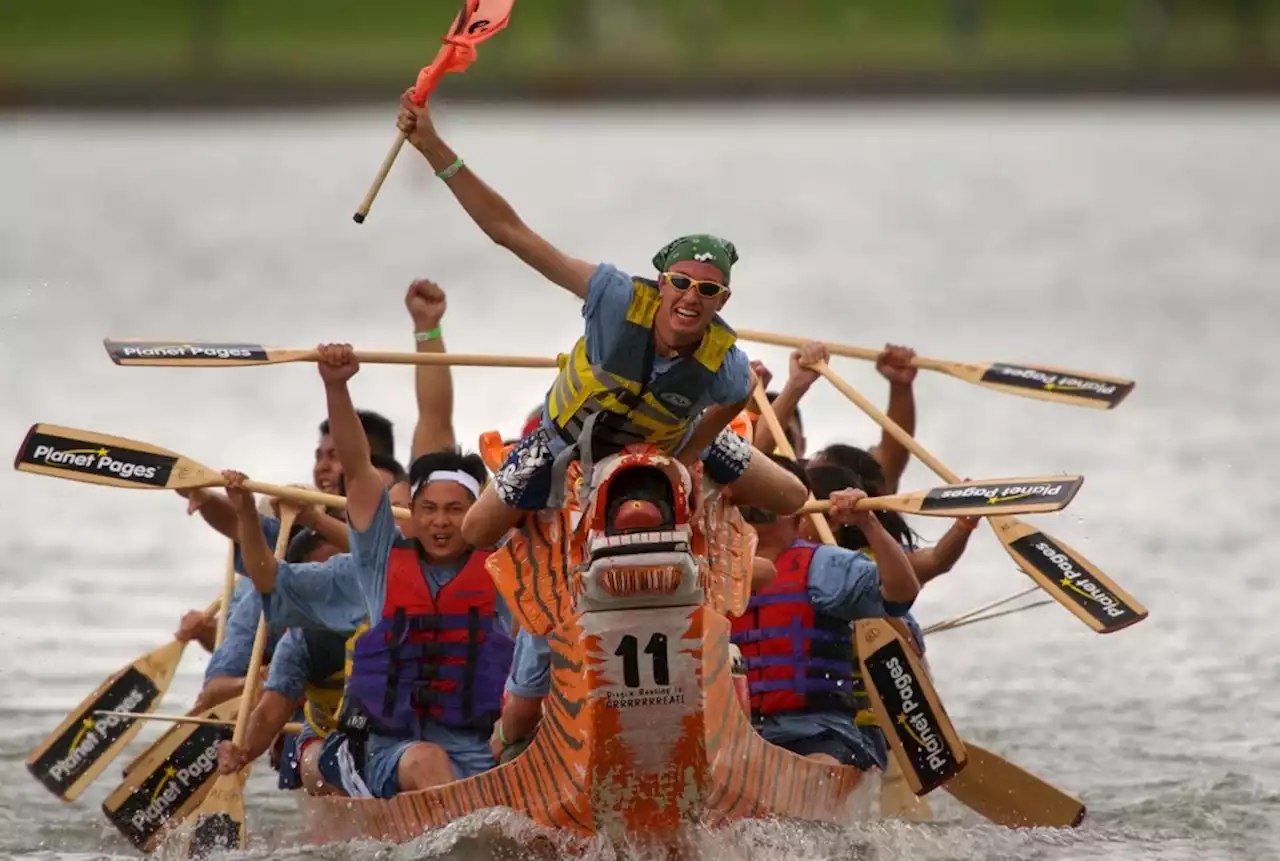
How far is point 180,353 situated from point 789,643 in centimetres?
266

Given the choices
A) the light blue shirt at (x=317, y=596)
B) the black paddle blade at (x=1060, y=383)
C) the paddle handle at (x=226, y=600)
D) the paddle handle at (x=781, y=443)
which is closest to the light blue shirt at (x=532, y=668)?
the light blue shirt at (x=317, y=596)

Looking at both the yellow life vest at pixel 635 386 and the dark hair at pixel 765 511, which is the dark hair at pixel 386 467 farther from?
the yellow life vest at pixel 635 386

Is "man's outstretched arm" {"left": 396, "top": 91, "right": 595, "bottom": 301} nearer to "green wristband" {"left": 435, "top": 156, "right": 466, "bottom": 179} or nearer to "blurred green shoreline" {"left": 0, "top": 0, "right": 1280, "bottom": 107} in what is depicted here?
"green wristband" {"left": 435, "top": 156, "right": 466, "bottom": 179}

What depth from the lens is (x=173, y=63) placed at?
45.8 m

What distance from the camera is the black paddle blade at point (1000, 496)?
316 inches

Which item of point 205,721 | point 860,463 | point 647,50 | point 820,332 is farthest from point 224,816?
point 647,50

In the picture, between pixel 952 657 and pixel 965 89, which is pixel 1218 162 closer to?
pixel 965 89

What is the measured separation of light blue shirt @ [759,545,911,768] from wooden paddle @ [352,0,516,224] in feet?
6.82

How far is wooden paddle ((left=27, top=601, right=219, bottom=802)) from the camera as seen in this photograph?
32.4ft

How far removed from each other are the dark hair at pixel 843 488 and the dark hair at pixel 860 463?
66 mm

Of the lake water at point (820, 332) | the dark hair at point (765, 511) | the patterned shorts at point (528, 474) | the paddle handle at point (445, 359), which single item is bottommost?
the patterned shorts at point (528, 474)

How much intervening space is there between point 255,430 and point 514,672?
12118mm

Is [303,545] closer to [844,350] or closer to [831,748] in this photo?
[831,748]

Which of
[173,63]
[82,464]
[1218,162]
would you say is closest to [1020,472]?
[82,464]
